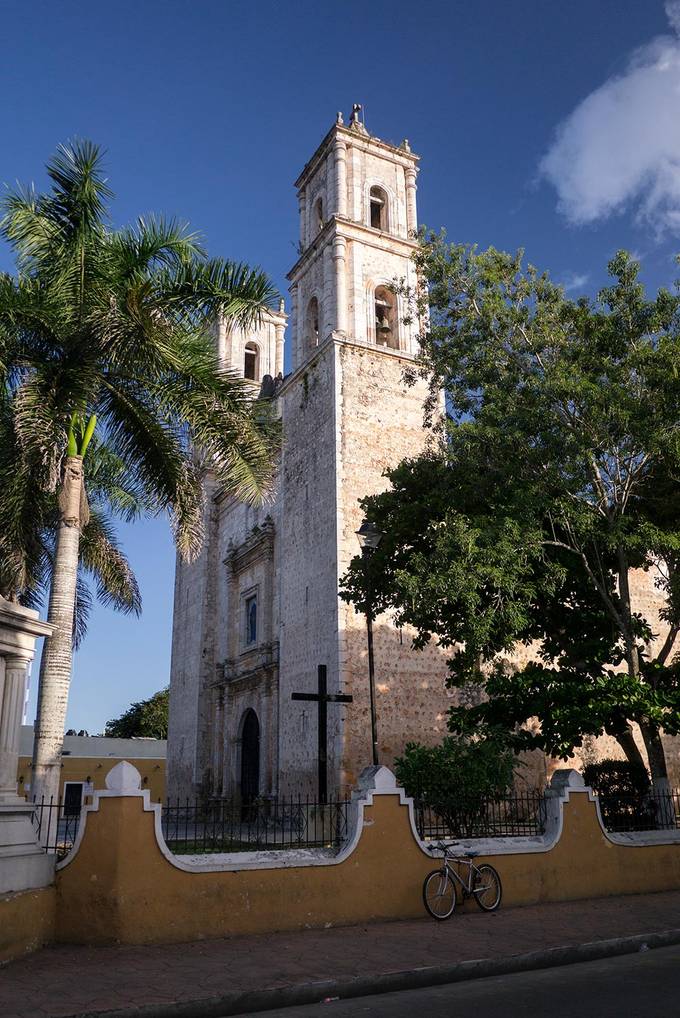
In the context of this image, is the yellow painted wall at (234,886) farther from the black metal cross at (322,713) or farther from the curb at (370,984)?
the black metal cross at (322,713)

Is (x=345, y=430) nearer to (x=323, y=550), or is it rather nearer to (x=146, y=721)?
(x=323, y=550)

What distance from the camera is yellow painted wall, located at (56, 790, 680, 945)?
6.66m

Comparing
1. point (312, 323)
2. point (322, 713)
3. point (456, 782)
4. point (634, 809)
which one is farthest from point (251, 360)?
point (456, 782)

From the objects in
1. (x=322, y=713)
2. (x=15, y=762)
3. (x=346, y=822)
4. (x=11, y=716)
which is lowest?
(x=346, y=822)

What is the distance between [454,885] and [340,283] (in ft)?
52.7

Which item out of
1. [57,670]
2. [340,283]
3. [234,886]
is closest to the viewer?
[234,886]

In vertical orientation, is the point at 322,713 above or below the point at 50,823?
above

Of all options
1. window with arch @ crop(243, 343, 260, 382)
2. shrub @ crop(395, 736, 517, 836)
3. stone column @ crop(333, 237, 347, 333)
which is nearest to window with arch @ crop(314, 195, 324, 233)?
stone column @ crop(333, 237, 347, 333)

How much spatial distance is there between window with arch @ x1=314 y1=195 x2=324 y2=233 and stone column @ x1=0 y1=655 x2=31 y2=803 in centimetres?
1897

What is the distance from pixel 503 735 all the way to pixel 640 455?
4.13 metres

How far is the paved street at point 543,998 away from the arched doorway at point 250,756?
16.9 m

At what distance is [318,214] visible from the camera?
24.0 metres

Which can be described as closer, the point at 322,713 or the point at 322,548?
the point at 322,713

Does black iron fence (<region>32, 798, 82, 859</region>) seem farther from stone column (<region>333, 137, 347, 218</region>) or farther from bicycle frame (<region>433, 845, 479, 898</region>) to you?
stone column (<region>333, 137, 347, 218</region>)
